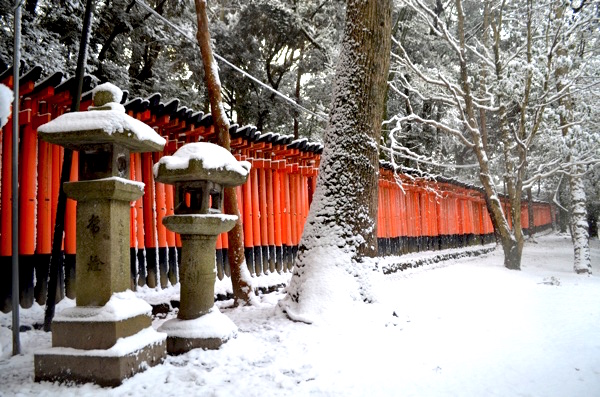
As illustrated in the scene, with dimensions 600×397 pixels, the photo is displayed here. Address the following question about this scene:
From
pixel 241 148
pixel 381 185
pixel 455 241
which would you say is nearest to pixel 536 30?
pixel 381 185

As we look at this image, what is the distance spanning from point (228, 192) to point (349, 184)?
1.79 m

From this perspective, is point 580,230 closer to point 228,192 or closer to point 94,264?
point 228,192

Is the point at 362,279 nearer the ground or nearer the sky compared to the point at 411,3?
nearer the ground

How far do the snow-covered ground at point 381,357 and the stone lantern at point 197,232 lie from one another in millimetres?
200

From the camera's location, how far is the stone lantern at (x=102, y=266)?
3.39 metres

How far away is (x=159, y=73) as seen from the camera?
1493 centimetres

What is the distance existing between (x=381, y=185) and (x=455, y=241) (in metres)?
7.29

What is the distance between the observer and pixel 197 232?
4.34 metres

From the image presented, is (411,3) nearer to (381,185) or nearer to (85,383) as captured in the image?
(381,185)

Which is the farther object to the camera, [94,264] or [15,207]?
[15,207]

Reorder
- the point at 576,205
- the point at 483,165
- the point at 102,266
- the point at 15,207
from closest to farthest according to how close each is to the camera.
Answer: the point at 102,266 → the point at 15,207 → the point at 483,165 → the point at 576,205

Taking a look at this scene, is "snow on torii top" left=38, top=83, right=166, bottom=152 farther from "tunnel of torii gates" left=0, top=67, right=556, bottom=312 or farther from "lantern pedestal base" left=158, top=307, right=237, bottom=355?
"lantern pedestal base" left=158, top=307, right=237, bottom=355

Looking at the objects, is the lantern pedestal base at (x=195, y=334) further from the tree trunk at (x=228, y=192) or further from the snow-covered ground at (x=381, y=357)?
the tree trunk at (x=228, y=192)

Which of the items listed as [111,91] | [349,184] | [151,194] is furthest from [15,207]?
[349,184]
